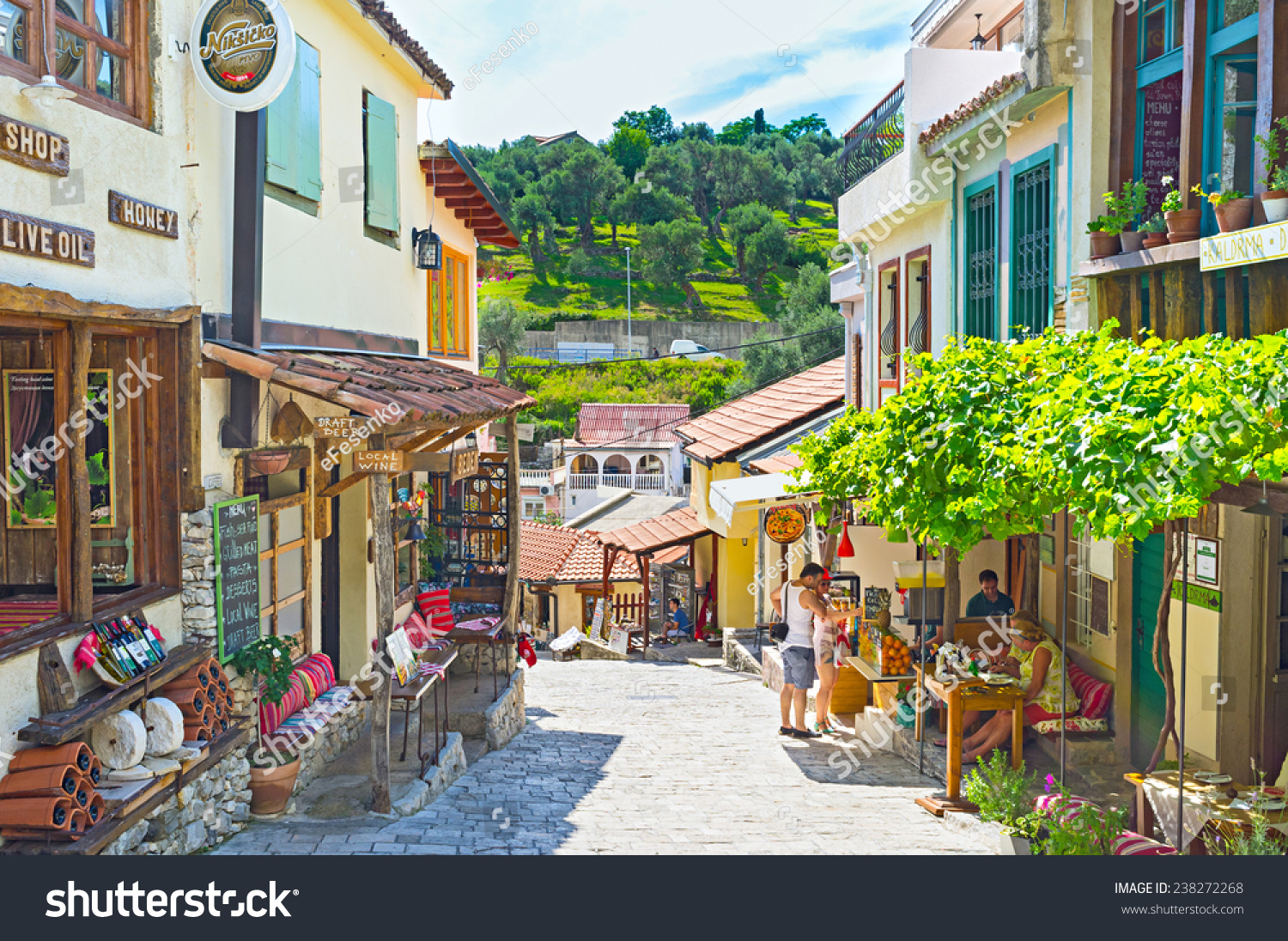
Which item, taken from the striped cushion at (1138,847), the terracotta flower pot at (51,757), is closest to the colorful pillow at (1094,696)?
the striped cushion at (1138,847)

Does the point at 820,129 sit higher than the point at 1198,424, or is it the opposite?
the point at 820,129

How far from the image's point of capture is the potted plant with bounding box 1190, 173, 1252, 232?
20.4 ft

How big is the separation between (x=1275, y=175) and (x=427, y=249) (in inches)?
350

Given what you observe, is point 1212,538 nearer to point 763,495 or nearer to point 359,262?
point 763,495

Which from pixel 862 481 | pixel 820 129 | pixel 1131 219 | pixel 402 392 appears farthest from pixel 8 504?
pixel 820 129

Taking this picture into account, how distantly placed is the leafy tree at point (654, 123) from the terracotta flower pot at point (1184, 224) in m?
99.7

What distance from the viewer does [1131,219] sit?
754 centimetres

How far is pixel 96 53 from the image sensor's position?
A: 5.89 meters

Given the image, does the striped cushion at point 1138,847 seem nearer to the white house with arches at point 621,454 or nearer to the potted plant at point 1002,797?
the potted plant at point 1002,797

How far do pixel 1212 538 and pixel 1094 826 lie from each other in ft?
8.01

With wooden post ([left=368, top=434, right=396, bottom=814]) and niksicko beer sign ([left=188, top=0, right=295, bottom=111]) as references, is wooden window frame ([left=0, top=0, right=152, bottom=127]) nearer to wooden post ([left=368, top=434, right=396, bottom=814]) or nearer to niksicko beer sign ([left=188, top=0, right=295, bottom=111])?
niksicko beer sign ([left=188, top=0, right=295, bottom=111])

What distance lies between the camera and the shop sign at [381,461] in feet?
22.8

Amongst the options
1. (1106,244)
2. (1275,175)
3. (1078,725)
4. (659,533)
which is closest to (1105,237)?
(1106,244)

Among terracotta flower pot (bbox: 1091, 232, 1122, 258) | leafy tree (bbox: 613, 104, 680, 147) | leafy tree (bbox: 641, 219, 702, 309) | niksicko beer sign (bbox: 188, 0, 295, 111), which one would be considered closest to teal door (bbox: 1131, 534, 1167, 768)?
terracotta flower pot (bbox: 1091, 232, 1122, 258)
